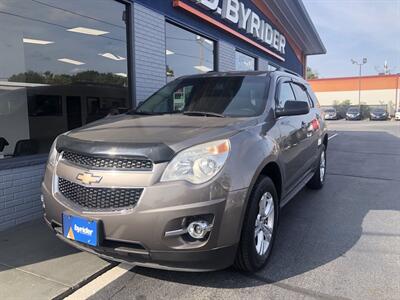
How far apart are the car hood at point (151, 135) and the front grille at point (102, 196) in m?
0.27

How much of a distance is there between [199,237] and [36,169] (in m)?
3.05

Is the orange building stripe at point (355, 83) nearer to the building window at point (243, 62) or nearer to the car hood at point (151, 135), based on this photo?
the building window at point (243, 62)

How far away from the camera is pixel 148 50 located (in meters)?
7.55

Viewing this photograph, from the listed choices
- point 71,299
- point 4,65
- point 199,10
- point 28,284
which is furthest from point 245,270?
point 199,10

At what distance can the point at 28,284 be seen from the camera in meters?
3.30

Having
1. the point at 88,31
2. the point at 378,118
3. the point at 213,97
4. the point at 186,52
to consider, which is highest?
the point at 88,31

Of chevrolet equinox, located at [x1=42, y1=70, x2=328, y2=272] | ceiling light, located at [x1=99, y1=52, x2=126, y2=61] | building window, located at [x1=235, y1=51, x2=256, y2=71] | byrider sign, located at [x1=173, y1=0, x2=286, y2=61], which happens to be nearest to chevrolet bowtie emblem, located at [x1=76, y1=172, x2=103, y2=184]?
chevrolet equinox, located at [x1=42, y1=70, x2=328, y2=272]

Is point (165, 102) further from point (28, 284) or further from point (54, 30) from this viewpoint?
point (54, 30)

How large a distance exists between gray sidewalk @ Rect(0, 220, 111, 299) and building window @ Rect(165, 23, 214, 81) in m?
5.16

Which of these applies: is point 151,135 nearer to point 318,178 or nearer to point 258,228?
point 258,228

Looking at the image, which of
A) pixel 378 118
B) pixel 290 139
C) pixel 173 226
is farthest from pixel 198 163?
pixel 378 118

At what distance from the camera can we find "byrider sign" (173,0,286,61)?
941cm

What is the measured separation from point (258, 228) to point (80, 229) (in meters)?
1.50

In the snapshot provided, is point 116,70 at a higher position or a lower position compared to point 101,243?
higher
